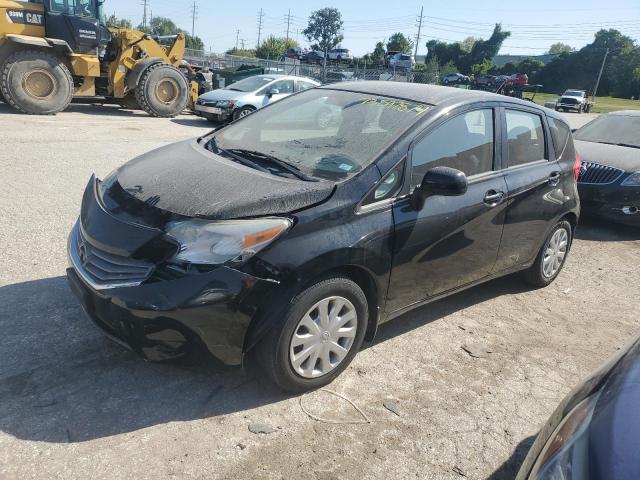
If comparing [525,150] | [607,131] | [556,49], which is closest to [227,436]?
[525,150]

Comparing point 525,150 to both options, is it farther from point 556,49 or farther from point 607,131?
point 556,49

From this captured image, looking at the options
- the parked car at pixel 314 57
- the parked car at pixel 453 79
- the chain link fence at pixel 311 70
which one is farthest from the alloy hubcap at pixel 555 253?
the parked car at pixel 314 57

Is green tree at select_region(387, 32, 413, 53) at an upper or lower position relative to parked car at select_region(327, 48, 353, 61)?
upper

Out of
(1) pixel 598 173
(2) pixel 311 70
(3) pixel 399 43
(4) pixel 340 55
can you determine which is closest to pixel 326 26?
(3) pixel 399 43

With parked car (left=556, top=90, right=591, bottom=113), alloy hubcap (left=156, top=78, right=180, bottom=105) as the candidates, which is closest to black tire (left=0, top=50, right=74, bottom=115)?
alloy hubcap (left=156, top=78, right=180, bottom=105)

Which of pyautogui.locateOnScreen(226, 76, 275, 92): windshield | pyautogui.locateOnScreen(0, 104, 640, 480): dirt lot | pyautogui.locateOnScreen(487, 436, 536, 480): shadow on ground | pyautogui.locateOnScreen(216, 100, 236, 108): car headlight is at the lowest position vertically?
pyautogui.locateOnScreen(487, 436, 536, 480): shadow on ground

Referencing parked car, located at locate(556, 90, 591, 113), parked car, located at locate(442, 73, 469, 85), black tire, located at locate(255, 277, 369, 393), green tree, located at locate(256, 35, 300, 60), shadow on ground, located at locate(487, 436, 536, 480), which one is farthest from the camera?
green tree, located at locate(256, 35, 300, 60)

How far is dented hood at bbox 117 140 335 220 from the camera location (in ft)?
9.21

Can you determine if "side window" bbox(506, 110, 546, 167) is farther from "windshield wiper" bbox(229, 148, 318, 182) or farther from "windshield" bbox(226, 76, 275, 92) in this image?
"windshield" bbox(226, 76, 275, 92)

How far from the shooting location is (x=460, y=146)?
3693mm

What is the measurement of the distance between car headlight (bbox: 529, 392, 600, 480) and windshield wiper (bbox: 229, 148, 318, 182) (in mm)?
1854

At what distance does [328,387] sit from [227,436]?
72 cm

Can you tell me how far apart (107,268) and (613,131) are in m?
8.20

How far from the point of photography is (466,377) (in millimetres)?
3428
